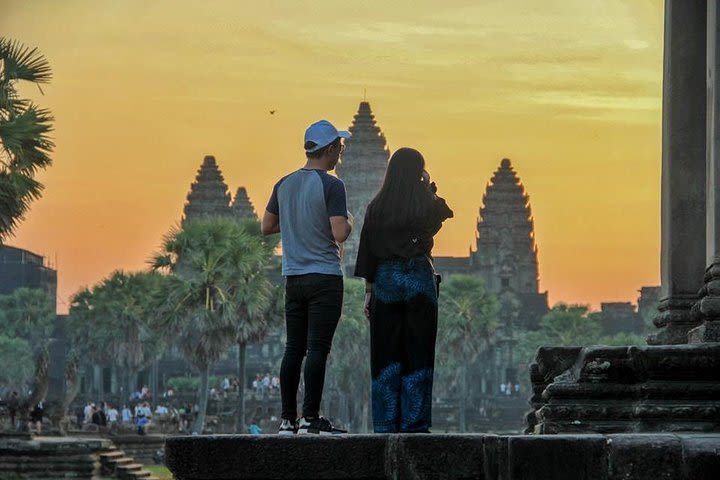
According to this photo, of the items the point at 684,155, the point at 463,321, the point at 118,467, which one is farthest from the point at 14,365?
the point at 684,155

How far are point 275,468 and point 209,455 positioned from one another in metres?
0.29

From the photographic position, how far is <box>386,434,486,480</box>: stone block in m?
9.16

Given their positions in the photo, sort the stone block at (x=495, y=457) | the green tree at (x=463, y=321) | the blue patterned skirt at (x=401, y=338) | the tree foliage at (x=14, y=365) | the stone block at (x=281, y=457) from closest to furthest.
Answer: the stone block at (x=495, y=457) < the stone block at (x=281, y=457) < the blue patterned skirt at (x=401, y=338) < the green tree at (x=463, y=321) < the tree foliage at (x=14, y=365)

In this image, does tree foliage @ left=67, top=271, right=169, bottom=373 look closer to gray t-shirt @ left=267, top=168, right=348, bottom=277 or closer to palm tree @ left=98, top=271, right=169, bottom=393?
palm tree @ left=98, top=271, right=169, bottom=393

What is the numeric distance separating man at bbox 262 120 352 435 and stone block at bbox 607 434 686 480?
71.6 inches

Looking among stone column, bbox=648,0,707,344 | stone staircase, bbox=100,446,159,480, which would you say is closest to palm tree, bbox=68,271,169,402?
stone staircase, bbox=100,446,159,480

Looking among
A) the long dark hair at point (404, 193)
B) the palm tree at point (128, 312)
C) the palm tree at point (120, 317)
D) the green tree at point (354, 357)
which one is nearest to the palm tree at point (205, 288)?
the palm tree at point (120, 317)

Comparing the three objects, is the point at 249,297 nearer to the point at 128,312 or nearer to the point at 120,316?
the point at 128,312

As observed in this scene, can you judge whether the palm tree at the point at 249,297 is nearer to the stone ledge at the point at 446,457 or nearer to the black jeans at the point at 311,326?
the black jeans at the point at 311,326

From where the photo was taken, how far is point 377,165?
198 meters

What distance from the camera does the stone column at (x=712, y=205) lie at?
39.1 feet

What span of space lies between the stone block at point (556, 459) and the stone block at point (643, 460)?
0.04 metres

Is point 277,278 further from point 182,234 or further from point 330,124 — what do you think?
point 330,124

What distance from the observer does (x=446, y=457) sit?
30.1 ft
